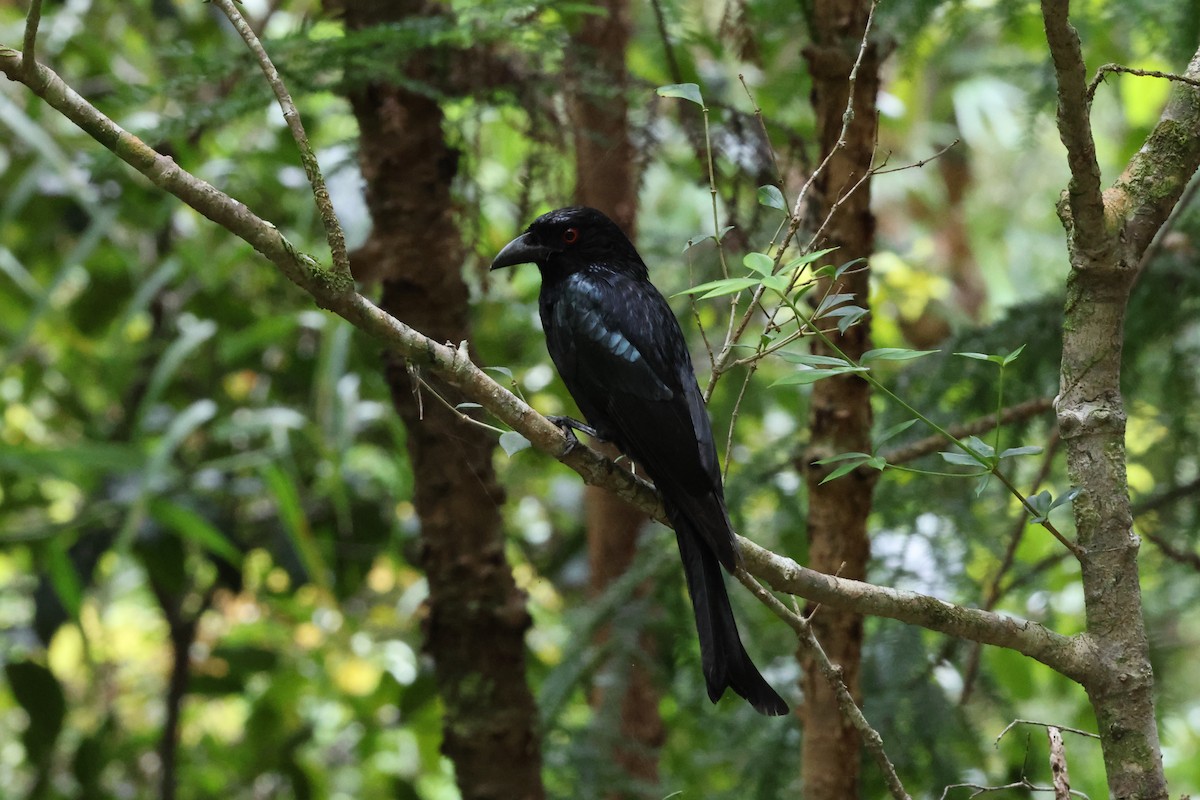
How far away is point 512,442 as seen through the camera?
4.99 ft

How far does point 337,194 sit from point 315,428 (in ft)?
2.42

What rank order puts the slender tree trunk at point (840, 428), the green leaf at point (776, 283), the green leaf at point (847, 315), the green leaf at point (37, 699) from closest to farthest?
1. the green leaf at point (776, 283)
2. the green leaf at point (847, 315)
3. the slender tree trunk at point (840, 428)
4. the green leaf at point (37, 699)

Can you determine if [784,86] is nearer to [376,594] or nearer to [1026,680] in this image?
[1026,680]

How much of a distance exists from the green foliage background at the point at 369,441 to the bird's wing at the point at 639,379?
26 centimetres

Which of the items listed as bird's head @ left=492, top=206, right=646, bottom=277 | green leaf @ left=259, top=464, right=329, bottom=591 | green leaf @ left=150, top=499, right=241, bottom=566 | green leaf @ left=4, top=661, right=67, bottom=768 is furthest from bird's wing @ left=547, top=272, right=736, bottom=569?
green leaf @ left=4, top=661, right=67, bottom=768

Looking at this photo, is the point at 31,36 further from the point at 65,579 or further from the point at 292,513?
the point at 65,579

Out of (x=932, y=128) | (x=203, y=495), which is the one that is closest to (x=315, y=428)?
(x=203, y=495)

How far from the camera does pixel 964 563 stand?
2.60 metres

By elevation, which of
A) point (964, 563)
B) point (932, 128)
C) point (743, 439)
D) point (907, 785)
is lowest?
point (907, 785)

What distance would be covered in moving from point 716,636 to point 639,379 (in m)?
0.58

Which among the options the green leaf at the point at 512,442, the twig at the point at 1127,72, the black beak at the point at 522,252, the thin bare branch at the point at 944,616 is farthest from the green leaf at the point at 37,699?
the twig at the point at 1127,72

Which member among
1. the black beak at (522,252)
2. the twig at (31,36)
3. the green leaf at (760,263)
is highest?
the black beak at (522,252)

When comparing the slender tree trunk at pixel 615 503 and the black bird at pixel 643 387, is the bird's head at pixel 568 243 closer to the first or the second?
the black bird at pixel 643 387

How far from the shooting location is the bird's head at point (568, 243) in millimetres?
2508
